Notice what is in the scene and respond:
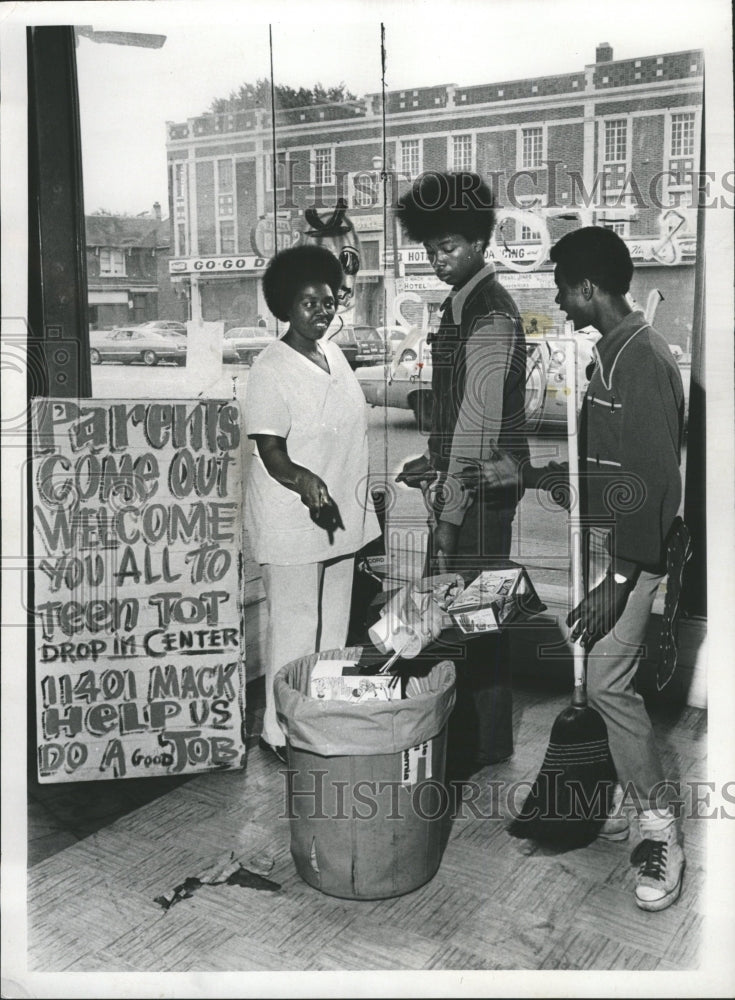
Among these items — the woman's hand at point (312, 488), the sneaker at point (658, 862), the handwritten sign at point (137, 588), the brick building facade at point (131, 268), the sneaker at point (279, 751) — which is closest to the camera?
the sneaker at point (658, 862)

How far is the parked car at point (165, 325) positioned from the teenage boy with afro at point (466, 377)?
77 centimetres

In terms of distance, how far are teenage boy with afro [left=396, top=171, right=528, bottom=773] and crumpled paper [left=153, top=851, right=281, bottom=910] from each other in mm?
1108

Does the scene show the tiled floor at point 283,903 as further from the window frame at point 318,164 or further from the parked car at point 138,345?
the window frame at point 318,164

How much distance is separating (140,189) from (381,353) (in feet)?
2.98

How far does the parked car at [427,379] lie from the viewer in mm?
3070

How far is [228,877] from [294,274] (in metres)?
1.90

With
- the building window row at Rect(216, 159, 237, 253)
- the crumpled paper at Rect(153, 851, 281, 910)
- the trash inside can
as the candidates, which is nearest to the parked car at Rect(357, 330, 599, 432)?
the building window row at Rect(216, 159, 237, 253)

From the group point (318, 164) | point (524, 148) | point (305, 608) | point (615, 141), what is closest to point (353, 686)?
point (305, 608)

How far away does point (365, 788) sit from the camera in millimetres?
2824

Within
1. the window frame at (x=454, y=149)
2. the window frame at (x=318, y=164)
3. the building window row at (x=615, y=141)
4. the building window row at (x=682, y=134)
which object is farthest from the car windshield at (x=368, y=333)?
the building window row at (x=682, y=134)

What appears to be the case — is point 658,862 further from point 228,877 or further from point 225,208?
point 225,208

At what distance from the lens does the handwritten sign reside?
3252 mm

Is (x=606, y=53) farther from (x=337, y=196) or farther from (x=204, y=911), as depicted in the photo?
(x=204, y=911)

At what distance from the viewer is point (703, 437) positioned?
3.08m
